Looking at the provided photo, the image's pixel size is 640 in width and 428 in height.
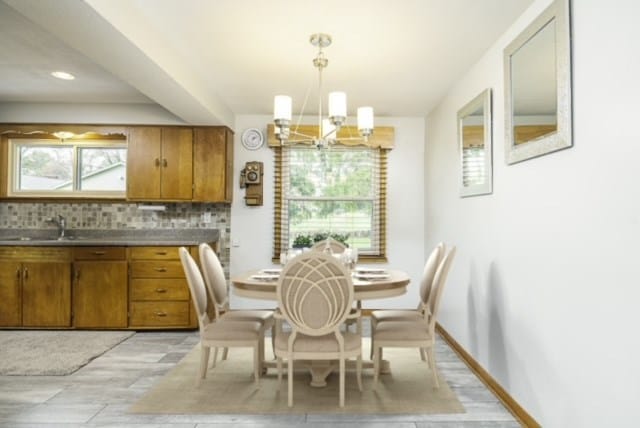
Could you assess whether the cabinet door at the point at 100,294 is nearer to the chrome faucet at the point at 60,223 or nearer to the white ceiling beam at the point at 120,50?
the chrome faucet at the point at 60,223

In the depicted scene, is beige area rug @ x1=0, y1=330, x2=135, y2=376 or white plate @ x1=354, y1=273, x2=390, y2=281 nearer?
white plate @ x1=354, y1=273, x2=390, y2=281

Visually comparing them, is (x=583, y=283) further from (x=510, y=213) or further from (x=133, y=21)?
(x=133, y=21)

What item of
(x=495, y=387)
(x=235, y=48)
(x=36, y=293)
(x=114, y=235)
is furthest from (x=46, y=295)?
(x=495, y=387)

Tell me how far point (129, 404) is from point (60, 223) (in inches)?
114

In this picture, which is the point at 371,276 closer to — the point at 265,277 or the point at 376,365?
the point at 376,365

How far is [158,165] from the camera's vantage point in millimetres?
4277

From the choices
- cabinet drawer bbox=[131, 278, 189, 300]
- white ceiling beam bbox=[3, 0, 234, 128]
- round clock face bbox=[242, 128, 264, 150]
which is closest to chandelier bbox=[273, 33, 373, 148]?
white ceiling beam bbox=[3, 0, 234, 128]

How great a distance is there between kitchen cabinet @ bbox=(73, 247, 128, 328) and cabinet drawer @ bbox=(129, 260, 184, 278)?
4.2 inches

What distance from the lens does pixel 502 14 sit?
2.36 meters

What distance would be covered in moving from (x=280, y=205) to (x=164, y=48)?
2.30 m

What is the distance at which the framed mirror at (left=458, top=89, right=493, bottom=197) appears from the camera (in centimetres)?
280

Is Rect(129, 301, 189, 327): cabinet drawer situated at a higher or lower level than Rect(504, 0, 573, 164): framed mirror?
lower

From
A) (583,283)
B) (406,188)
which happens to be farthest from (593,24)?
(406,188)

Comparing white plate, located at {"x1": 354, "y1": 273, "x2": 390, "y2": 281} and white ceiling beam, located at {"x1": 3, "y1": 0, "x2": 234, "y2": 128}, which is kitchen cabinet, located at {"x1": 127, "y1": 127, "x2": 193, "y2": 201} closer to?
white ceiling beam, located at {"x1": 3, "y1": 0, "x2": 234, "y2": 128}
